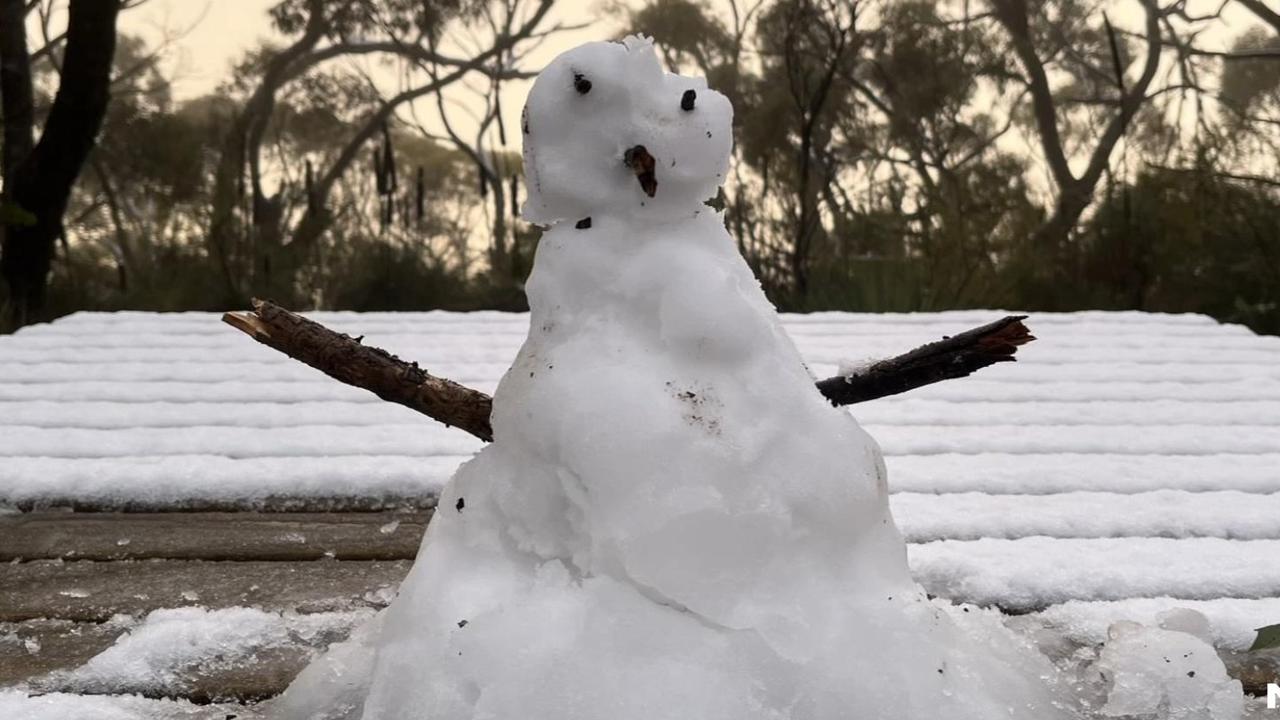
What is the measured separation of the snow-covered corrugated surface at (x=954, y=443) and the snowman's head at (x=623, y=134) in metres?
0.74

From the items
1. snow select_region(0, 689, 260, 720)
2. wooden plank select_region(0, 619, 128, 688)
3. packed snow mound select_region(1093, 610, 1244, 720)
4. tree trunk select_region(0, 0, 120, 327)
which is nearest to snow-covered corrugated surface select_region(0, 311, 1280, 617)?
→ packed snow mound select_region(1093, 610, 1244, 720)

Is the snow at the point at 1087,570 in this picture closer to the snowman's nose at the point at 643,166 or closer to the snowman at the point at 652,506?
the snowman at the point at 652,506

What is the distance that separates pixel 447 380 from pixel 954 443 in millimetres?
1362

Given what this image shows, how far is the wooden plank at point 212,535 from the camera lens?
1.47 metres

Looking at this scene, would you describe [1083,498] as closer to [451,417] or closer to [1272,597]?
[1272,597]

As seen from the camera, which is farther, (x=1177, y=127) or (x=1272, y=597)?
(x=1177, y=127)

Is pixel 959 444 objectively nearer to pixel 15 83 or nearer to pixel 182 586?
pixel 182 586

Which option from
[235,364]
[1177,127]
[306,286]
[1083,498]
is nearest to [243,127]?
[306,286]

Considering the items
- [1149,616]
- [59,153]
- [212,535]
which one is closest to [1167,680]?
[1149,616]

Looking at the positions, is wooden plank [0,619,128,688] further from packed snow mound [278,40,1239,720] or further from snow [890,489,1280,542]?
snow [890,489,1280,542]

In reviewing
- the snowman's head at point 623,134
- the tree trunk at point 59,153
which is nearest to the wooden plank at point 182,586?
the snowman's head at point 623,134

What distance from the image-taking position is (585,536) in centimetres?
82

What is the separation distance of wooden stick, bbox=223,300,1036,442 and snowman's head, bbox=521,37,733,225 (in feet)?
0.69

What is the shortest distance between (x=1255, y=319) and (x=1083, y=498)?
12.3 feet
